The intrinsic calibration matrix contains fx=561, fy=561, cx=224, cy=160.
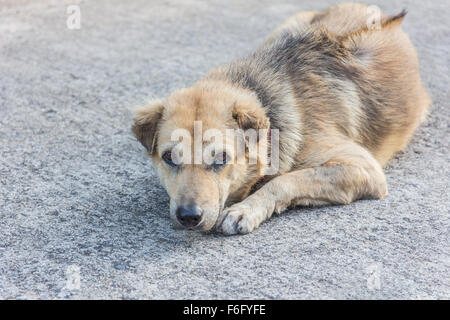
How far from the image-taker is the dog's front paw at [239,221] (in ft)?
13.4

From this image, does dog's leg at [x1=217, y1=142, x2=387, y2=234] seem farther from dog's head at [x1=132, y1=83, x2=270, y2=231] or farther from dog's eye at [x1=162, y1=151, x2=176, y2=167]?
dog's eye at [x1=162, y1=151, x2=176, y2=167]

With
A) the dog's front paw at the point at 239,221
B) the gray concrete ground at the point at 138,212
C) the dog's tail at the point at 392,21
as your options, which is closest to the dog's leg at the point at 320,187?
the dog's front paw at the point at 239,221

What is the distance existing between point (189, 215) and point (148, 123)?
0.98 meters

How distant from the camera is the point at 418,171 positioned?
5141 millimetres

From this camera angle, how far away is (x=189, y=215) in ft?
12.4

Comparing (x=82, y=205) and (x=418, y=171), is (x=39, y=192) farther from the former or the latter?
(x=418, y=171)

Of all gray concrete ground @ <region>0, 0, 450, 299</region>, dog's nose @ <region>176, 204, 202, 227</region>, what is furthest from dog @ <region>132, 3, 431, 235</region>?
gray concrete ground @ <region>0, 0, 450, 299</region>

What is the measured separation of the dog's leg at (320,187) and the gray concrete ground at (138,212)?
4.1 inches

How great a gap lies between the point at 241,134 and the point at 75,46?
14.6 ft

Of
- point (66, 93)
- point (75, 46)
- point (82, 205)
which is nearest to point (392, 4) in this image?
point (75, 46)

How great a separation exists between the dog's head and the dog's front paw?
0.10 m

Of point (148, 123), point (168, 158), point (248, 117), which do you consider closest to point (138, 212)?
point (168, 158)
